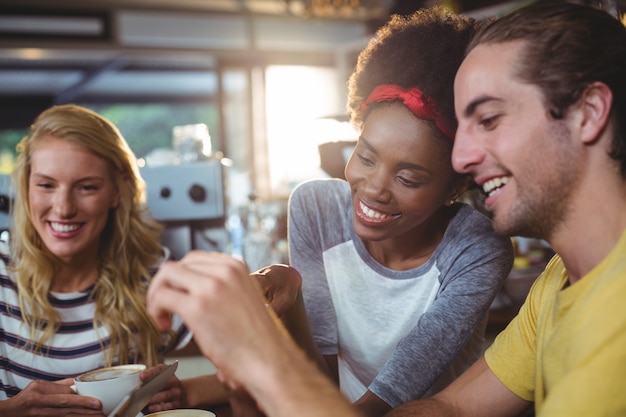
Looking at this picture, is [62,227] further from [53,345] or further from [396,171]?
[396,171]

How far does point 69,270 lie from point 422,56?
1.07 m

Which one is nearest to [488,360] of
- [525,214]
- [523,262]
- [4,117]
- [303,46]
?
[525,214]

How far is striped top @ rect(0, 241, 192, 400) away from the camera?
1575mm

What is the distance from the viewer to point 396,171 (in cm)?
125

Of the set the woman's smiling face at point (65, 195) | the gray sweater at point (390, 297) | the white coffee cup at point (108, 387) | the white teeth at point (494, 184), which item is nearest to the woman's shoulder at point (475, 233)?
the gray sweater at point (390, 297)

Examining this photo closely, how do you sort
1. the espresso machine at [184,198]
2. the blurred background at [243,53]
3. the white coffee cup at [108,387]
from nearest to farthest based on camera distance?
the white coffee cup at [108,387]
the espresso machine at [184,198]
the blurred background at [243,53]

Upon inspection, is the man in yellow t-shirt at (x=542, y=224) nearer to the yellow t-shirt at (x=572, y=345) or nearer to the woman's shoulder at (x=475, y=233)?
the yellow t-shirt at (x=572, y=345)

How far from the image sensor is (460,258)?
1.31 metres

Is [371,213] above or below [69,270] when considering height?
above

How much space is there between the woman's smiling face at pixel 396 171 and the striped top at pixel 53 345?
30.8 inches

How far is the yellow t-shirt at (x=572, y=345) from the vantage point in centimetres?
73

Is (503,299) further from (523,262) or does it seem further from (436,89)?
(436,89)

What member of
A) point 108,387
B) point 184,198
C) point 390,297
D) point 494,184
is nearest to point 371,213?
point 390,297

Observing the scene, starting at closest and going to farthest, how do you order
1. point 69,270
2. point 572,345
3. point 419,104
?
point 572,345 → point 419,104 → point 69,270
